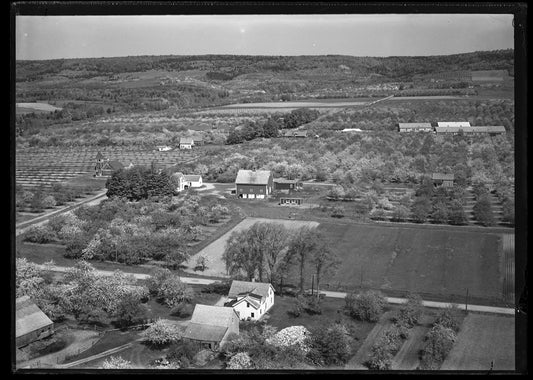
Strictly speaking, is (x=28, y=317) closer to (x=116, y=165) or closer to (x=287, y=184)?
(x=116, y=165)

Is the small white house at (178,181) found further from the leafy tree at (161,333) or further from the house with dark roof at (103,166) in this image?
the leafy tree at (161,333)

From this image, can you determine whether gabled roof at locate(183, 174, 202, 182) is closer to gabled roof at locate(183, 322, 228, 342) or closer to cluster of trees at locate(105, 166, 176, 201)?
cluster of trees at locate(105, 166, 176, 201)

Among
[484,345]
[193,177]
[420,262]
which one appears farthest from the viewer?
[193,177]

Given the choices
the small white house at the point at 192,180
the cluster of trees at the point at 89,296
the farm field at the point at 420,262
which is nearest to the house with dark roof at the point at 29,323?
the cluster of trees at the point at 89,296

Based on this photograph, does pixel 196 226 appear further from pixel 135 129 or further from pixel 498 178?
pixel 498 178

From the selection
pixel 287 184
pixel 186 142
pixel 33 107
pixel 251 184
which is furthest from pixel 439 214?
pixel 33 107

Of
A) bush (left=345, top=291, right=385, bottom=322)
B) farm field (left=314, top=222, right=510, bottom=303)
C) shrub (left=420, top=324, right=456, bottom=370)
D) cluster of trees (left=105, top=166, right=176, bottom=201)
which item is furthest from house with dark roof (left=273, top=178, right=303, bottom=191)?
shrub (left=420, top=324, right=456, bottom=370)
